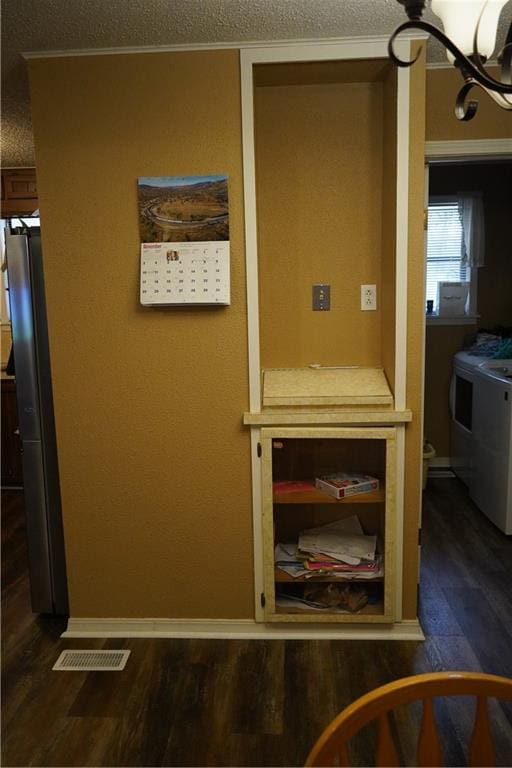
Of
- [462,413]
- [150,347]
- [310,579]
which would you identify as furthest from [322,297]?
[462,413]

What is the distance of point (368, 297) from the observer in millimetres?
2449

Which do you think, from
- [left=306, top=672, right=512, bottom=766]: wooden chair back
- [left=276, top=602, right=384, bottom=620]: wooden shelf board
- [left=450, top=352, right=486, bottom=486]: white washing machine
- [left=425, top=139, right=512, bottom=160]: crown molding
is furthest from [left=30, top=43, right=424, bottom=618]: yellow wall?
[left=450, top=352, right=486, bottom=486]: white washing machine

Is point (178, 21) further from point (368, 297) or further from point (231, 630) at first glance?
point (231, 630)

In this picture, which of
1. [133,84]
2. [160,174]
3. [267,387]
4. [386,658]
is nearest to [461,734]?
[386,658]

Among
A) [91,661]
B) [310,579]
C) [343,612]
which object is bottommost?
[91,661]

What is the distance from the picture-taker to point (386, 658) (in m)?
2.27

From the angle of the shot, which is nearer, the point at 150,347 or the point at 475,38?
the point at 475,38

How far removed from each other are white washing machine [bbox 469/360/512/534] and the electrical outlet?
1.34m

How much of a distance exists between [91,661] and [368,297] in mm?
1921

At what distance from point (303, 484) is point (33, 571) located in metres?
1.32

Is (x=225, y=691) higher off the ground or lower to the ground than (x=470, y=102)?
lower

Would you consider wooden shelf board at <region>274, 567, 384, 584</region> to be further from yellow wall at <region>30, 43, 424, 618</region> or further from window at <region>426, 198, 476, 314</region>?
window at <region>426, 198, 476, 314</region>

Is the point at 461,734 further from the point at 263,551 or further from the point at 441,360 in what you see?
the point at 441,360

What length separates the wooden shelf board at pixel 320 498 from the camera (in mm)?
2373
